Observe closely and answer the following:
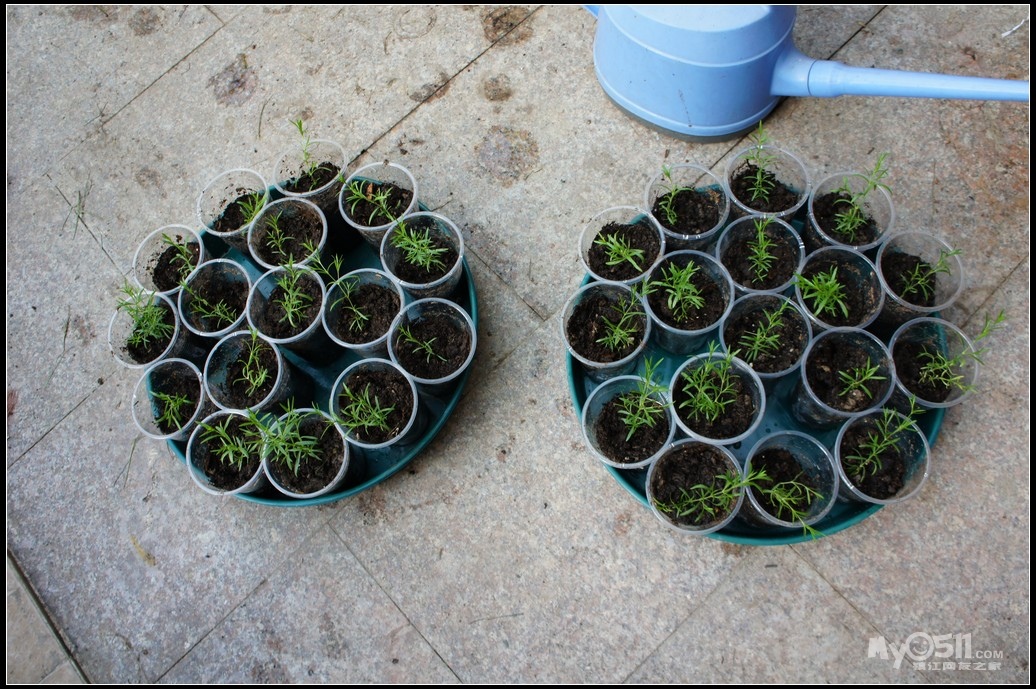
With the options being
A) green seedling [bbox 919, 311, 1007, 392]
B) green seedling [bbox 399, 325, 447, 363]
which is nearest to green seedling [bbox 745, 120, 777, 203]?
green seedling [bbox 919, 311, 1007, 392]

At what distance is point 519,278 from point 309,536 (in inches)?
39.5

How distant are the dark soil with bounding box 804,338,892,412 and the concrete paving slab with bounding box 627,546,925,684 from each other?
461mm

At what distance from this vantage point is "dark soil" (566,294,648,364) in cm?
183

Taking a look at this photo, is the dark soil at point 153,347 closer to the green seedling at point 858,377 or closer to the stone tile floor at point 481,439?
the stone tile floor at point 481,439

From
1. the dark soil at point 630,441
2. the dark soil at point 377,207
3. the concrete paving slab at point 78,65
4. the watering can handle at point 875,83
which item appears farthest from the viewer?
the concrete paving slab at point 78,65

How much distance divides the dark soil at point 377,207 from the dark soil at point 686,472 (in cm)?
101

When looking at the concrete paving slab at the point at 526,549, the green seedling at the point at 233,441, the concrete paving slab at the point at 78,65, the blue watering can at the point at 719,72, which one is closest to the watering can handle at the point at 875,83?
the blue watering can at the point at 719,72

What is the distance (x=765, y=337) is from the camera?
1.78 metres

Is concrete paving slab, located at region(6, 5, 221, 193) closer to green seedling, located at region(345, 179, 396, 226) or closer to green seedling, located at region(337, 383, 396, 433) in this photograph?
green seedling, located at region(345, 179, 396, 226)

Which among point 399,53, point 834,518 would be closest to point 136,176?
point 399,53

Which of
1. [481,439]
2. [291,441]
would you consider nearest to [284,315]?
[291,441]

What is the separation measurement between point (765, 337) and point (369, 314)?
1.05 m

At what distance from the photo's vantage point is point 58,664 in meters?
2.08

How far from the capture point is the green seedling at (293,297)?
188cm
